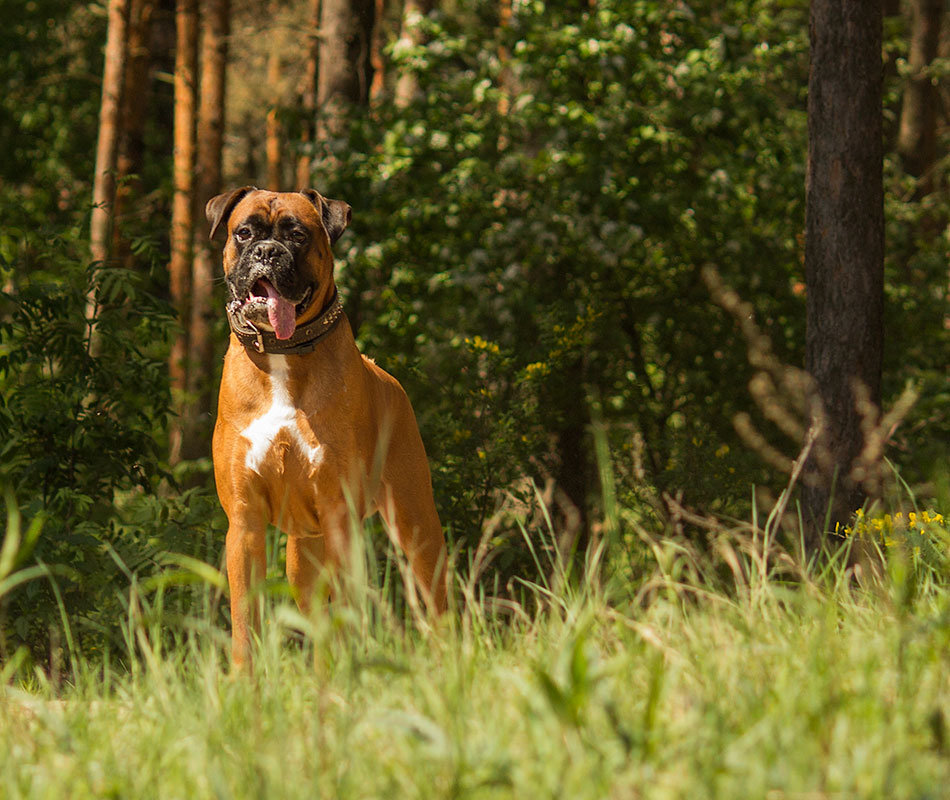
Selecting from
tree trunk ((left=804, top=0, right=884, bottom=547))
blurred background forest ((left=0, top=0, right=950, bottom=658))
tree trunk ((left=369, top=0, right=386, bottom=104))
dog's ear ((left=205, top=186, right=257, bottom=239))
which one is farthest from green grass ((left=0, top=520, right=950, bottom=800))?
tree trunk ((left=369, top=0, right=386, bottom=104))

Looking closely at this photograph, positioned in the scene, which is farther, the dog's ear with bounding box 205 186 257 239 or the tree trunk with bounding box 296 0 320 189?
the tree trunk with bounding box 296 0 320 189

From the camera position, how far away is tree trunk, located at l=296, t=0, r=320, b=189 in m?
9.02

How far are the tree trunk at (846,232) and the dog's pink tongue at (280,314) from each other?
2.64 metres

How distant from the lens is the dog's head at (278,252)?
4.02m

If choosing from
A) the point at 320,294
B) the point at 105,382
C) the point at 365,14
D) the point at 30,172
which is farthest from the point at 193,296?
the point at 320,294

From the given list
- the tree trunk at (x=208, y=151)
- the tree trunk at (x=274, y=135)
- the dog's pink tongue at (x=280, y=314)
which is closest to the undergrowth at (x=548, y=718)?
the dog's pink tongue at (x=280, y=314)

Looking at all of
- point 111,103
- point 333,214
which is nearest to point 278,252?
point 333,214

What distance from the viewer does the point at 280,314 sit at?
3.98m

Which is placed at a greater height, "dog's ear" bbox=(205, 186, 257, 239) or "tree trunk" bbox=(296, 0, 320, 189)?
"tree trunk" bbox=(296, 0, 320, 189)

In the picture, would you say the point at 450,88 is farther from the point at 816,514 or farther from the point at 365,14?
the point at 816,514

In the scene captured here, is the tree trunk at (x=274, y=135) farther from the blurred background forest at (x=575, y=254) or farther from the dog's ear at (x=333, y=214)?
the dog's ear at (x=333, y=214)

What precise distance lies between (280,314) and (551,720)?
91.7 inches

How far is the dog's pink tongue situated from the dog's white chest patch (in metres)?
0.20

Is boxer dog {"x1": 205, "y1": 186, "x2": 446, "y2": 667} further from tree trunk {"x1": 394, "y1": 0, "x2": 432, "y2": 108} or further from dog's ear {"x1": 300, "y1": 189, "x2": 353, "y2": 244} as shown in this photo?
tree trunk {"x1": 394, "y1": 0, "x2": 432, "y2": 108}
